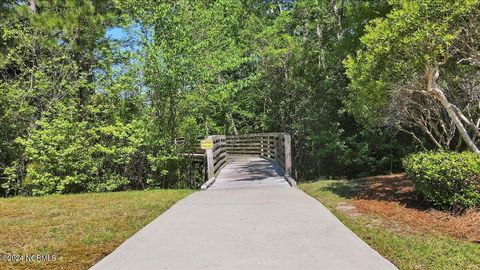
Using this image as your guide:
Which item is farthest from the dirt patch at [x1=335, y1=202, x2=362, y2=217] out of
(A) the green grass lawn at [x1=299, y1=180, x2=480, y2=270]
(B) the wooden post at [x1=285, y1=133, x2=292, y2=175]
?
(B) the wooden post at [x1=285, y1=133, x2=292, y2=175]

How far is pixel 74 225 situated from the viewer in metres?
6.84

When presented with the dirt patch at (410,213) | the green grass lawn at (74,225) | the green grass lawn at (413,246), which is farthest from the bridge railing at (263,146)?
the green grass lawn at (413,246)

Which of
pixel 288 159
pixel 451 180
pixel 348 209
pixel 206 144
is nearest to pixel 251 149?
pixel 288 159

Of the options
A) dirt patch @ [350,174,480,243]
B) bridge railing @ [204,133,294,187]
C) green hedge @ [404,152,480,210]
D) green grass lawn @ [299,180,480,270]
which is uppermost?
bridge railing @ [204,133,294,187]

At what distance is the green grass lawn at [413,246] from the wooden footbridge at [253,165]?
503cm

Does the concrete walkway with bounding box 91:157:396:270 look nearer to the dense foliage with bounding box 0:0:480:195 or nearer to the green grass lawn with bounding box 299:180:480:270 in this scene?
the green grass lawn with bounding box 299:180:480:270

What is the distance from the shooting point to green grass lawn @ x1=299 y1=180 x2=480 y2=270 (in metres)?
4.58

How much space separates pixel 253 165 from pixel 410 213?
10.0 meters

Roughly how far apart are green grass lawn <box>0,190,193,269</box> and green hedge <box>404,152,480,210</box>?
4555 mm

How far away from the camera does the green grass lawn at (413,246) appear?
458 cm

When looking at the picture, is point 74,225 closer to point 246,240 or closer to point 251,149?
point 246,240

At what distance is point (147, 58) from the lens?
13.9m

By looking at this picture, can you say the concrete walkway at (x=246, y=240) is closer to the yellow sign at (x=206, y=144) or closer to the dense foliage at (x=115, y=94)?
the yellow sign at (x=206, y=144)

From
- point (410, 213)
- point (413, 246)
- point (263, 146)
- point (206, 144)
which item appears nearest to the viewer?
point (413, 246)
